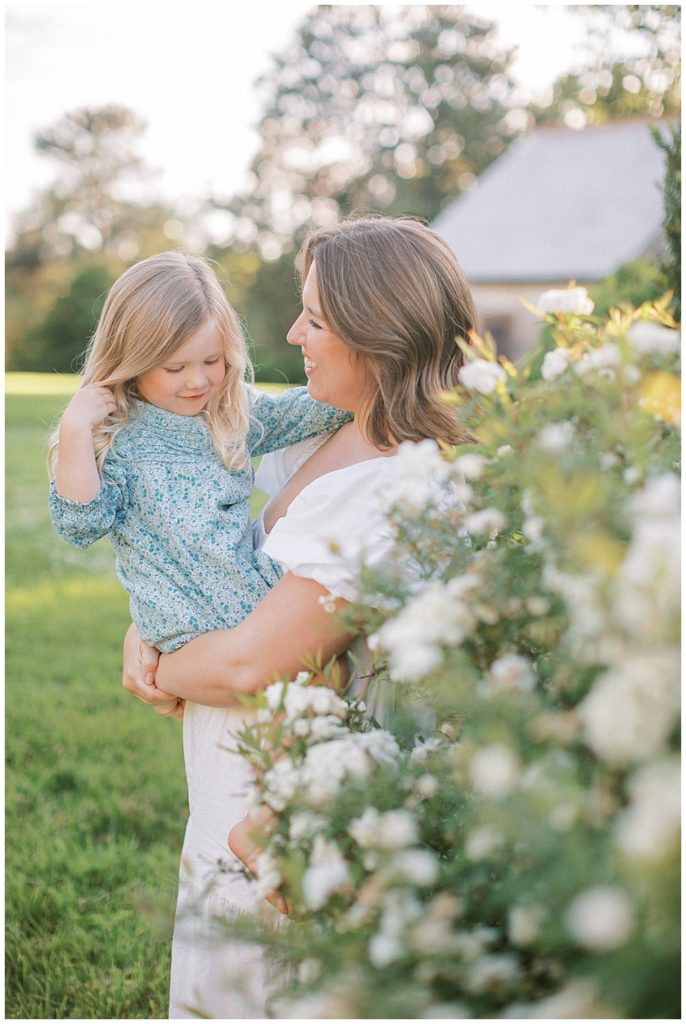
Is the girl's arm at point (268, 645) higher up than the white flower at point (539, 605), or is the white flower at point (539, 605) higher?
the white flower at point (539, 605)

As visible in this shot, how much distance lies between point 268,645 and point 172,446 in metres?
0.89

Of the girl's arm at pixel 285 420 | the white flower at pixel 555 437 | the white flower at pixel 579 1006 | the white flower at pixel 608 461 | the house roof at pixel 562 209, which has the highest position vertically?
the white flower at pixel 555 437

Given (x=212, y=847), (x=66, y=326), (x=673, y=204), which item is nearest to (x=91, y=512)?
(x=212, y=847)

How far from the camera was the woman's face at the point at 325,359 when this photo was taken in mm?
2203

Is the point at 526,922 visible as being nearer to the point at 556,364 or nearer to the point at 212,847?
the point at 556,364

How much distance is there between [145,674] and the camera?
2.40 metres

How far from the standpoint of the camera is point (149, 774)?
15.6ft

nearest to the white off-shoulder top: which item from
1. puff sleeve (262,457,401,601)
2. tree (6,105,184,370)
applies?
puff sleeve (262,457,401,601)

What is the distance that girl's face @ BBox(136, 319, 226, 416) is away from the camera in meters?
2.66

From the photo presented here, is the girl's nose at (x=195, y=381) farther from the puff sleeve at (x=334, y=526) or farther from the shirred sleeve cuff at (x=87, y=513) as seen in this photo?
the puff sleeve at (x=334, y=526)

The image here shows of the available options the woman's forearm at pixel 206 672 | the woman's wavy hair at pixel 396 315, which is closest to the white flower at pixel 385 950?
the woman's forearm at pixel 206 672

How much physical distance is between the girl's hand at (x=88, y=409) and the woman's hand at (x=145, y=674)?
1.87 feet

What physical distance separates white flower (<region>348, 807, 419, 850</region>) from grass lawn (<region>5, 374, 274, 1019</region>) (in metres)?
0.23

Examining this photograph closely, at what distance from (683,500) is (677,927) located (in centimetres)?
40
